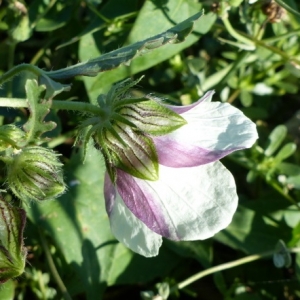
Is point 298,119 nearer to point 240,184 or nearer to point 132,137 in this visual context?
point 240,184

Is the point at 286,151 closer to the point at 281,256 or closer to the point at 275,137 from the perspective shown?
the point at 275,137

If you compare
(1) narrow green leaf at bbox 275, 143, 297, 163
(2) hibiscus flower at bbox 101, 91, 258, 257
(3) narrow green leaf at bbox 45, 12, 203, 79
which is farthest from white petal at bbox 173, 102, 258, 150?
(1) narrow green leaf at bbox 275, 143, 297, 163

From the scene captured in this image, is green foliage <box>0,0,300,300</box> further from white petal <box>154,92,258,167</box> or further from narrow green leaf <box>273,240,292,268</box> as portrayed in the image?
white petal <box>154,92,258,167</box>

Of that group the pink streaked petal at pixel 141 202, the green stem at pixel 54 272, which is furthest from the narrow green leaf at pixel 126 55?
the green stem at pixel 54 272

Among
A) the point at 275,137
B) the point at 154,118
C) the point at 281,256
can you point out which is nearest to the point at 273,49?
the point at 275,137

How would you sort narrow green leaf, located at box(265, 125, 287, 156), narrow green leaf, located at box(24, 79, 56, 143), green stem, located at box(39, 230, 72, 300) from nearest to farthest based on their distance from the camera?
narrow green leaf, located at box(24, 79, 56, 143) → green stem, located at box(39, 230, 72, 300) → narrow green leaf, located at box(265, 125, 287, 156)

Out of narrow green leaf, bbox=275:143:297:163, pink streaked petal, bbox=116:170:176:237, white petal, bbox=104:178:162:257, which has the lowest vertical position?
narrow green leaf, bbox=275:143:297:163

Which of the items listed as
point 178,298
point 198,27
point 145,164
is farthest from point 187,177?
point 178,298

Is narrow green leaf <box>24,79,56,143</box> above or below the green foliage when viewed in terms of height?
above
